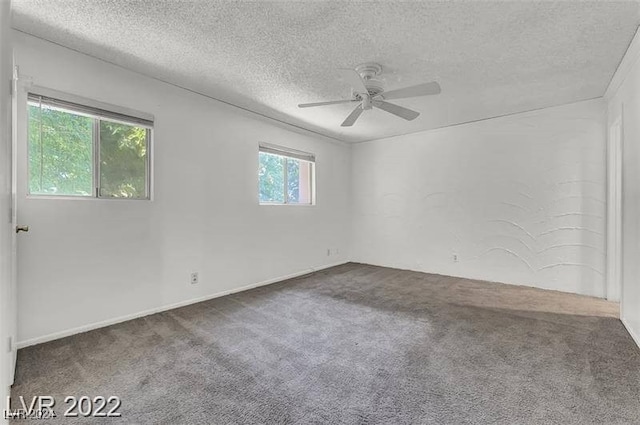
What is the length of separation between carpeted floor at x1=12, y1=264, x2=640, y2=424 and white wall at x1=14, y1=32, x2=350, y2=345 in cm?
29

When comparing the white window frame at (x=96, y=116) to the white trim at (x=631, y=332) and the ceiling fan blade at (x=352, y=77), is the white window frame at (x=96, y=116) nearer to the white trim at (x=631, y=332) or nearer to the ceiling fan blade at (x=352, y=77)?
the ceiling fan blade at (x=352, y=77)

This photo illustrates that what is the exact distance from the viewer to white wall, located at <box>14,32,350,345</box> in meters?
2.21

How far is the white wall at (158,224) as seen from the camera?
2209 mm

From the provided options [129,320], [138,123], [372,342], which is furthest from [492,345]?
[138,123]

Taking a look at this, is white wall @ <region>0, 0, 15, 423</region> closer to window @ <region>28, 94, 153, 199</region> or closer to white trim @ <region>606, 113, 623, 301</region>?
window @ <region>28, 94, 153, 199</region>

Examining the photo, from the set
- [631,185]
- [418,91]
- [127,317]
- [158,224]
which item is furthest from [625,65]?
[127,317]

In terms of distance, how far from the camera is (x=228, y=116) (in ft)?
11.5

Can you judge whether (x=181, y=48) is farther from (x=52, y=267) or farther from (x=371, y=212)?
(x=371, y=212)

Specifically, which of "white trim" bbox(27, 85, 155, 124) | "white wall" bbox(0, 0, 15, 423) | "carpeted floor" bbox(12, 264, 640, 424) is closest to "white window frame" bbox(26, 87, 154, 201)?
"white trim" bbox(27, 85, 155, 124)

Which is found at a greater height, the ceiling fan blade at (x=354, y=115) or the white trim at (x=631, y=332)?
the ceiling fan blade at (x=354, y=115)

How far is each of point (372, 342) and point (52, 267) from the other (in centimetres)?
259

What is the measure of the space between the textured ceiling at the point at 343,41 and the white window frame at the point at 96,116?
0.41m

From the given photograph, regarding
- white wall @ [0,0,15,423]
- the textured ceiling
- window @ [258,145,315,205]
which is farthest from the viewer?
window @ [258,145,315,205]

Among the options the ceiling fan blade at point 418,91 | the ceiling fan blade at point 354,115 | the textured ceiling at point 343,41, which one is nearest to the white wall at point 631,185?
the textured ceiling at point 343,41
